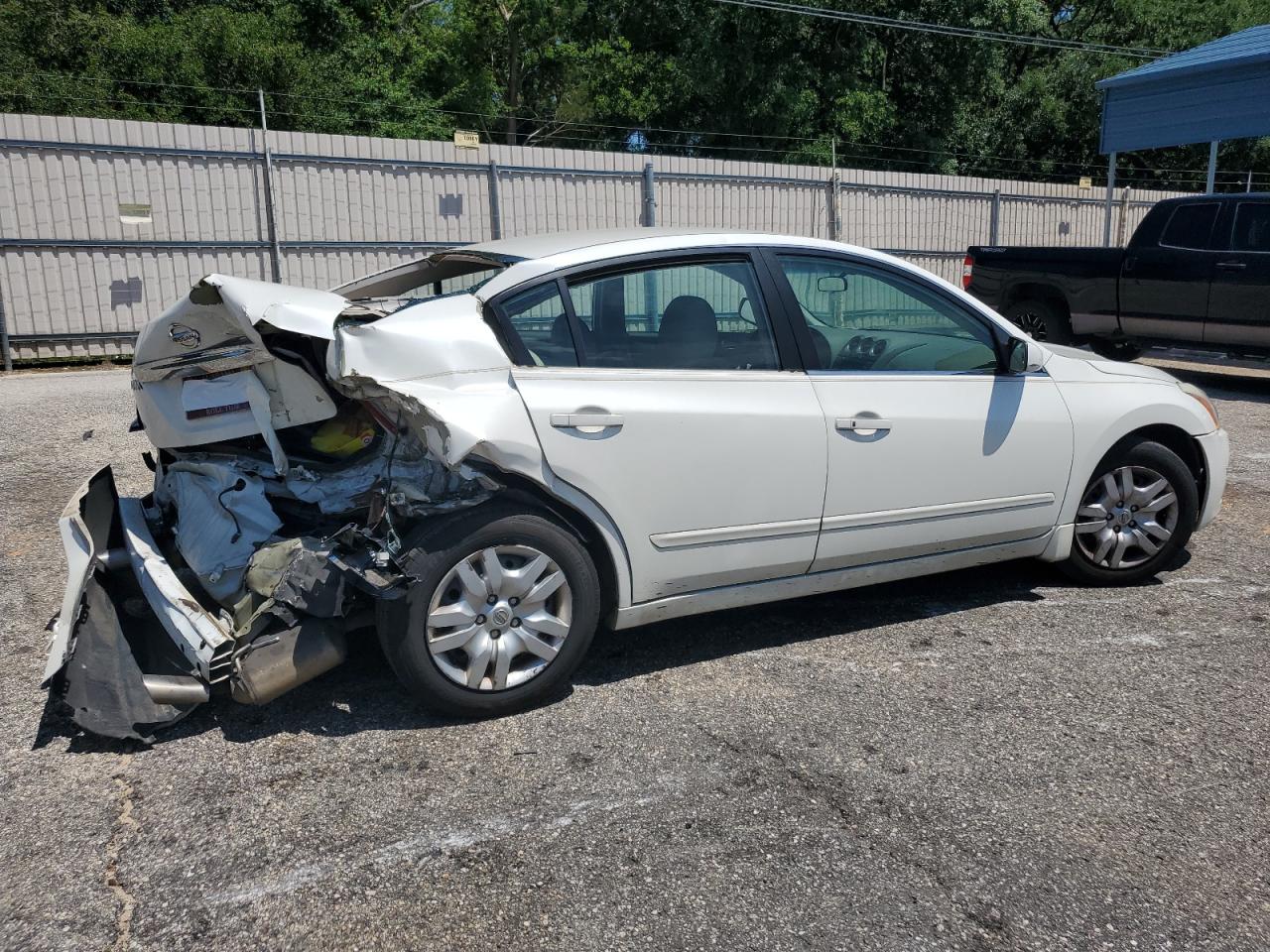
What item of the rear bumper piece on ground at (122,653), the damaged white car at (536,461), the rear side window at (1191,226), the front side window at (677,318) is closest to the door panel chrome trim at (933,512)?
the damaged white car at (536,461)

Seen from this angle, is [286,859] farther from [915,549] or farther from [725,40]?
[725,40]

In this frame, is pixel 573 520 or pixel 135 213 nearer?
pixel 573 520

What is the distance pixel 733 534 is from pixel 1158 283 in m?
8.97

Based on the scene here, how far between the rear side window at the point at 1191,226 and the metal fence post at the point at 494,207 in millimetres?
7731

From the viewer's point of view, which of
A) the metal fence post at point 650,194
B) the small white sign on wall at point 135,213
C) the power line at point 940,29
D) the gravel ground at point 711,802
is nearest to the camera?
the gravel ground at point 711,802

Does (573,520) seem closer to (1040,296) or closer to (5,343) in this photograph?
(1040,296)

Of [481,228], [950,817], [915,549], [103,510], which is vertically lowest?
[950,817]

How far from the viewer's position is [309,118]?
2153 cm

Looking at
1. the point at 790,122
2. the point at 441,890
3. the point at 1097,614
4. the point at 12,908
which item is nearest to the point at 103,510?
the point at 12,908

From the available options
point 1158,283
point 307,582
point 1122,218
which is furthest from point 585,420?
point 1122,218

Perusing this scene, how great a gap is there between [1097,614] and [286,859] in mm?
3474

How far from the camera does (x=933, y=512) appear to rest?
4.25 m

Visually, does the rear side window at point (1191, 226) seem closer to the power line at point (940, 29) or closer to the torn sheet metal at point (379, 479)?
the torn sheet metal at point (379, 479)

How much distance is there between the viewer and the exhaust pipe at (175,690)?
337 centimetres
